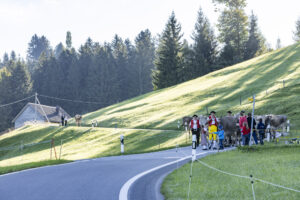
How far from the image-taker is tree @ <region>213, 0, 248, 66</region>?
89.2 metres

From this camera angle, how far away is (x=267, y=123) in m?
24.7

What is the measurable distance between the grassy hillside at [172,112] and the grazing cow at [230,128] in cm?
704

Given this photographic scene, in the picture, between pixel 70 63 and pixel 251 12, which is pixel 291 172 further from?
pixel 70 63

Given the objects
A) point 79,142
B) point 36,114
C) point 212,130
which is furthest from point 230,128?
point 36,114

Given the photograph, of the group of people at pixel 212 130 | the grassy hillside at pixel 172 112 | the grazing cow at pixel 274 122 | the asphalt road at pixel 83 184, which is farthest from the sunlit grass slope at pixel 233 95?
the asphalt road at pixel 83 184

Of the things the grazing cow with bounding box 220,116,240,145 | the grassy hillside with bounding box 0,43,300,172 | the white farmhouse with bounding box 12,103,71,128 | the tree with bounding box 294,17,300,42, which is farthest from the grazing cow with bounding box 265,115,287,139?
the tree with bounding box 294,17,300,42

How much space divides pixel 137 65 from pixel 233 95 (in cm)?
7812

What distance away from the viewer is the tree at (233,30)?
89250mm

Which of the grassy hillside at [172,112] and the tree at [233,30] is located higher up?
the tree at [233,30]

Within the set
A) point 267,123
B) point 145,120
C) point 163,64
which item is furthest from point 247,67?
point 267,123

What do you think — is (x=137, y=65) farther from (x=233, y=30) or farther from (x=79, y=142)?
(x=79, y=142)

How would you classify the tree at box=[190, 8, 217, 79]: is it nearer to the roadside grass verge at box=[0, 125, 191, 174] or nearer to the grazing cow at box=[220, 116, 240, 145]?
the roadside grass verge at box=[0, 125, 191, 174]

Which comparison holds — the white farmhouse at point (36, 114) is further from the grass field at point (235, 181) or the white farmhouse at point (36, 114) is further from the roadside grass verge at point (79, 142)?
the grass field at point (235, 181)

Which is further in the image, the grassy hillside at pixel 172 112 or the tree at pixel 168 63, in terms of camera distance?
the tree at pixel 168 63
